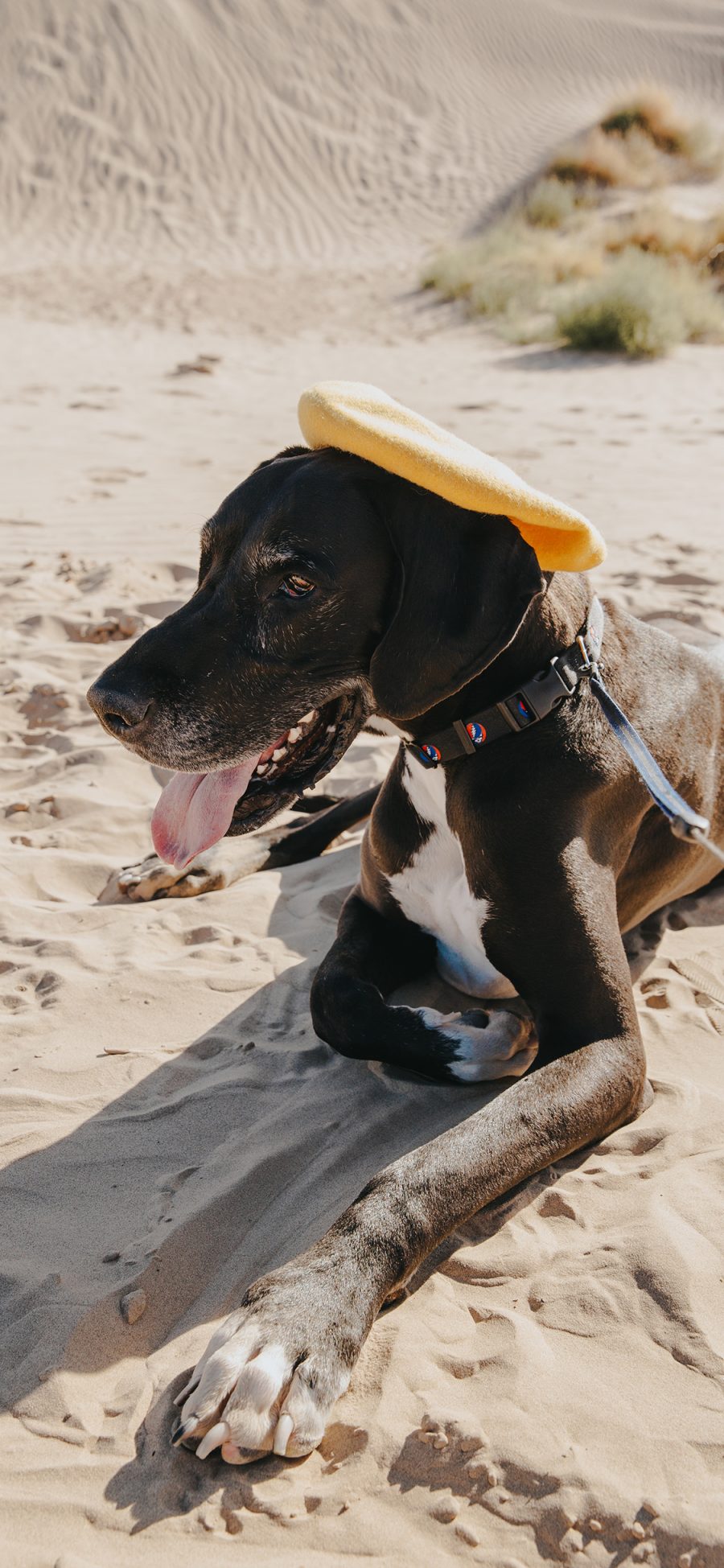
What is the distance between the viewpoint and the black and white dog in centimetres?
240

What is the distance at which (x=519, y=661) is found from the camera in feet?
9.50

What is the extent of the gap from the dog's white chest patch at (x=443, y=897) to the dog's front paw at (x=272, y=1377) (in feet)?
3.48

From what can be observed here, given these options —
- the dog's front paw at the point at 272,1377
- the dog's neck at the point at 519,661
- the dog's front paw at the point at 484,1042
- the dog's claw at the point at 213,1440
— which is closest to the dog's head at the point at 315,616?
the dog's neck at the point at 519,661

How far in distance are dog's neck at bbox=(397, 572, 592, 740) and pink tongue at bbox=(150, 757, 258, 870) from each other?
0.45 meters

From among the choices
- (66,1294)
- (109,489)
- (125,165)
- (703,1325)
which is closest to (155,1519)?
(66,1294)

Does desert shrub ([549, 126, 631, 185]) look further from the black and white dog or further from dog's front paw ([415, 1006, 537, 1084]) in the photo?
dog's front paw ([415, 1006, 537, 1084])

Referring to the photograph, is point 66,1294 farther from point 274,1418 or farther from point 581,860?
point 581,860

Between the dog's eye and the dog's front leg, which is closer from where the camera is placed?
the dog's front leg

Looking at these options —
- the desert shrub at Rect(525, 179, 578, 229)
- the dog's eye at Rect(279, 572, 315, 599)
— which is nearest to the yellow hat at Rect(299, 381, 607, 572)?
the dog's eye at Rect(279, 572, 315, 599)

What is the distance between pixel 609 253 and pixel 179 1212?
18.0m

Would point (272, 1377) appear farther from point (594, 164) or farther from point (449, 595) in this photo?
point (594, 164)

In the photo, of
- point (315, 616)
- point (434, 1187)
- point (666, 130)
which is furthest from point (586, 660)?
point (666, 130)

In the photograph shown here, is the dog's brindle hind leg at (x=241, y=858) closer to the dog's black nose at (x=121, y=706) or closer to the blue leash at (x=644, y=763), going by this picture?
the dog's black nose at (x=121, y=706)

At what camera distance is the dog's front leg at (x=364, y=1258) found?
2115 mm
